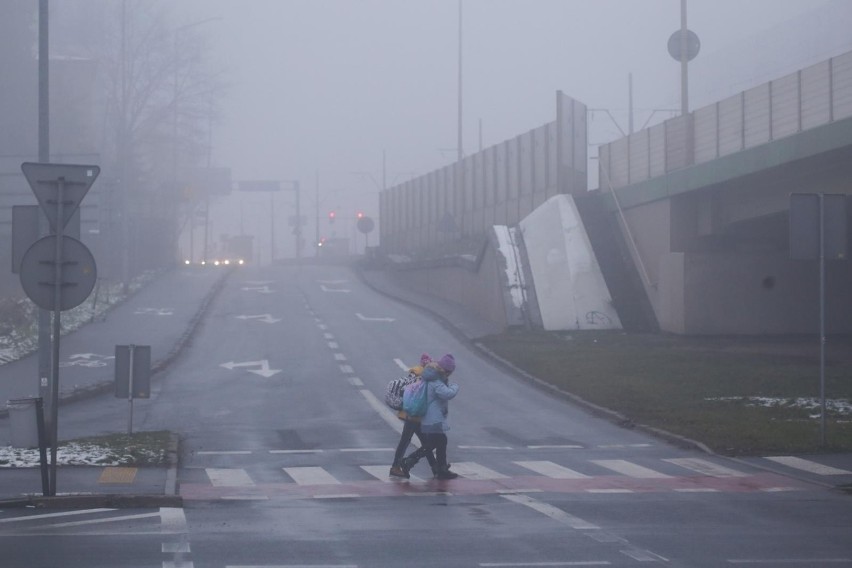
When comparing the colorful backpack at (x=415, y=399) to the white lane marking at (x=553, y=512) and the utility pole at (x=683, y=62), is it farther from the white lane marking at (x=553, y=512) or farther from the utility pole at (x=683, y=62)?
the utility pole at (x=683, y=62)

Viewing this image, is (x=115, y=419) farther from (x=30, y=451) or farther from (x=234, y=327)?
(x=234, y=327)

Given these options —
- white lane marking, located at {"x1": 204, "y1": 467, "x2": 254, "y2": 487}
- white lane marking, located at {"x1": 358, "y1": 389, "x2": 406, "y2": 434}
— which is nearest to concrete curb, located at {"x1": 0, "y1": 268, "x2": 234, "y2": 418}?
white lane marking, located at {"x1": 358, "y1": 389, "x2": 406, "y2": 434}

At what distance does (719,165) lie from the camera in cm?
3052

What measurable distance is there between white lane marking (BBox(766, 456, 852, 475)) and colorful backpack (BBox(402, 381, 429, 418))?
16.1 ft

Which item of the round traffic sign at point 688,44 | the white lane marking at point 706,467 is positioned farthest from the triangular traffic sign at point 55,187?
the round traffic sign at point 688,44

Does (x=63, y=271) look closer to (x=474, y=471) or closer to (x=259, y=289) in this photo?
(x=474, y=471)

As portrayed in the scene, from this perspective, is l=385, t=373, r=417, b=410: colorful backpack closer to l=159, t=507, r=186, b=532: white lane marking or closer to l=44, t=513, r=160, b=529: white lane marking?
l=159, t=507, r=186, b=532: white lane marking

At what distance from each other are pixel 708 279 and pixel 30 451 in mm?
22332

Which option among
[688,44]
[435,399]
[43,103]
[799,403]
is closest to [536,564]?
[435,399]

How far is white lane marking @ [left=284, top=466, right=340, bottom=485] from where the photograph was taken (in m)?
13.9

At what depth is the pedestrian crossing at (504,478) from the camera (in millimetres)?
13227

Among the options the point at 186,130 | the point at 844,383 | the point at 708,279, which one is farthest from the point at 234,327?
the point at 186,130

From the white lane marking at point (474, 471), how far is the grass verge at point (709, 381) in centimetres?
357

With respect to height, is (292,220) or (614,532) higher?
(292,220)
